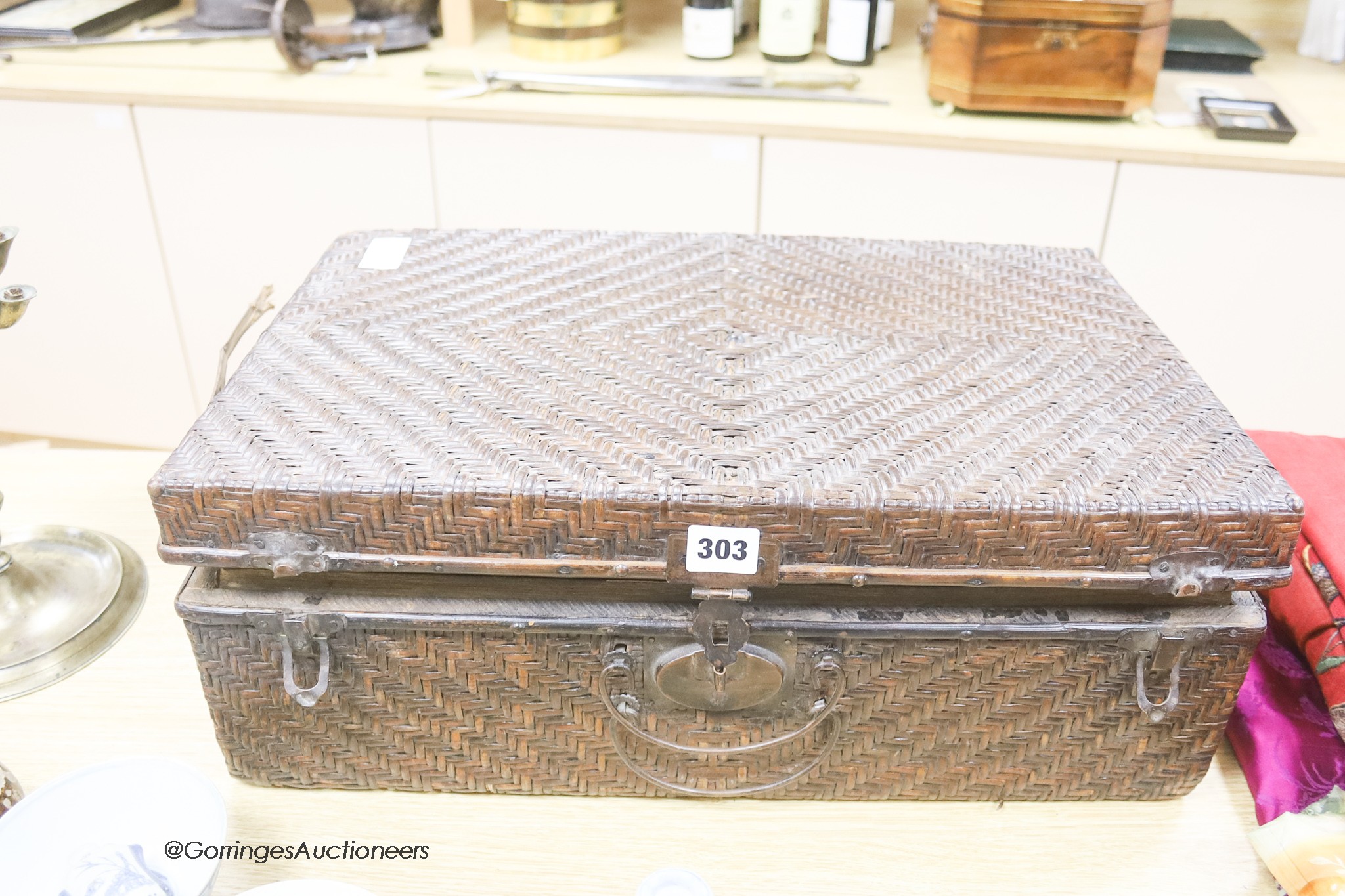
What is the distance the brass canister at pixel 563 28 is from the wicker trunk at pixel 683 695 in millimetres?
1742

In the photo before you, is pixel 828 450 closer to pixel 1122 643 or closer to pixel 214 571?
pixel 1122 643

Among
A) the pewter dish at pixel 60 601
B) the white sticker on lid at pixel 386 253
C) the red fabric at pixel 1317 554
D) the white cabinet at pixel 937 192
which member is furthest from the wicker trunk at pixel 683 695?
the white cabinet at pixel 937 192

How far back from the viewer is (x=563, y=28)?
2.26m

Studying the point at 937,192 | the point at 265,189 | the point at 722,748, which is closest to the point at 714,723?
the point at 722,748

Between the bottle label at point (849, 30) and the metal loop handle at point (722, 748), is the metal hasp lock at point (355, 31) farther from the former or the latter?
the metal loop handle at point (722, 748)

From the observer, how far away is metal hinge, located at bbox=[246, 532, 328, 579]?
2.57 feet

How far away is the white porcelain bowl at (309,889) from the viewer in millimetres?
729

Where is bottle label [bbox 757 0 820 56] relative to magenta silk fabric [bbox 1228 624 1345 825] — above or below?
above

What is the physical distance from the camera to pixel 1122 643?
2.72 ft

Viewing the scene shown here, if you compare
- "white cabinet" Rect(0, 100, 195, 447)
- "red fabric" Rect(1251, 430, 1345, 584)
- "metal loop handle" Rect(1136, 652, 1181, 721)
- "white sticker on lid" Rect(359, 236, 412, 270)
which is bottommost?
"white cabinet" Rect(0, 100, 195, 447)

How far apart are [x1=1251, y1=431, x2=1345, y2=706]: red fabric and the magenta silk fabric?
28 mm

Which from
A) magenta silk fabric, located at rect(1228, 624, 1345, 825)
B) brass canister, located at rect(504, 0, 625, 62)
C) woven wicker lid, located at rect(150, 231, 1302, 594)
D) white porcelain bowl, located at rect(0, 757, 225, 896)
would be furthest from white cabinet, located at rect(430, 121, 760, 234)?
white porcelain bowl, located at rect(0, 757, 225, 896)

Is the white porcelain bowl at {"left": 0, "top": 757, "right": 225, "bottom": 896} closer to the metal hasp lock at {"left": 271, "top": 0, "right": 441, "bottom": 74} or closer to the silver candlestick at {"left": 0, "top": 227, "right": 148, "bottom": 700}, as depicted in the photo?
the silver candlestick at {"left": 0, "top": 227, "right": 148, "bottom": 700}

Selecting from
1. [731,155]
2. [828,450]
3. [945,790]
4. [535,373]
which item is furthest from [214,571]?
[731,155]
